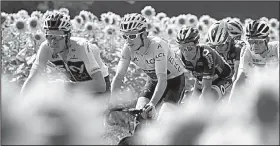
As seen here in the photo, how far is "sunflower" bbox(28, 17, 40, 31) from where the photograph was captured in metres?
6.46

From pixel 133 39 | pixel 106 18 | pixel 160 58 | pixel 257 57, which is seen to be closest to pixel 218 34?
pixel 257 57

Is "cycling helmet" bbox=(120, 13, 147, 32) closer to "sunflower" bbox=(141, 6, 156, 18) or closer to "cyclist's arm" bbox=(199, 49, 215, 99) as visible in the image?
"cyclist's arm" bbox=(199, 49, 215, 99)

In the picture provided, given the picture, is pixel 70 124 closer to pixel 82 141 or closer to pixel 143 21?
pixel 82 141

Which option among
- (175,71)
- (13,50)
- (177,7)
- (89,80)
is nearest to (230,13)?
(177,7)

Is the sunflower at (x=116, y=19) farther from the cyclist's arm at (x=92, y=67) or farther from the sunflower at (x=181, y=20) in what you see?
the cyclist's arm at (x=92, y=67)

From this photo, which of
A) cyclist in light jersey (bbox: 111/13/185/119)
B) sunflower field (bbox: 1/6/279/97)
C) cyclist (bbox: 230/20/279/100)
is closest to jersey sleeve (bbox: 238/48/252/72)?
cyclist (bbox: 230/20/279/100)

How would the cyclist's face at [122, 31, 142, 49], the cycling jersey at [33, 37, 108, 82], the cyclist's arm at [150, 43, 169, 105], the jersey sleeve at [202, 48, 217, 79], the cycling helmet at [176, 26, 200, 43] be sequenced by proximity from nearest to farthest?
→ the cyclist's arm at [150, 43, 169, 105] < the cyclist's face at [122, 31, 142, 49] < the cycling helmet at [176, 26, 200, 43] < the cycling jersey at [33, 37, 108, 82] < the jersey sleeve at [202, 48, 217, 79]

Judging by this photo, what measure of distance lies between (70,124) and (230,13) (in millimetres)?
7103

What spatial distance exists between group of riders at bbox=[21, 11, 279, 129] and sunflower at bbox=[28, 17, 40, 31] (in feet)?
8.42

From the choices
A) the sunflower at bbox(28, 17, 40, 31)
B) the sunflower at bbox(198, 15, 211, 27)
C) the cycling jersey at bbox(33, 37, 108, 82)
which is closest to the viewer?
the cycling jersey at bbox(33, 37, 108, 82)

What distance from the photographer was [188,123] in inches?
40.8

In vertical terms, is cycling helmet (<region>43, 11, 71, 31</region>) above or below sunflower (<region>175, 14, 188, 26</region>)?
below

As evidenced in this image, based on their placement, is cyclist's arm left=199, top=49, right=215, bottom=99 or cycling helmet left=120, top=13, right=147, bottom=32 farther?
cyclist's arm left=199, top=49, right=215, bottom=99

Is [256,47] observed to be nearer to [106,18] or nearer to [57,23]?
[57,23]
